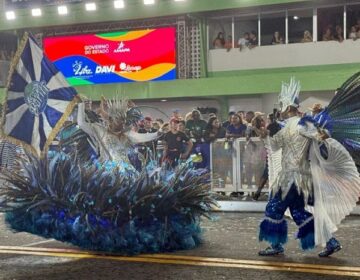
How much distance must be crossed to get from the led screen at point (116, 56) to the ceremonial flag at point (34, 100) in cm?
1552

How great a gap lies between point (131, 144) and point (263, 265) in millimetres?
2729

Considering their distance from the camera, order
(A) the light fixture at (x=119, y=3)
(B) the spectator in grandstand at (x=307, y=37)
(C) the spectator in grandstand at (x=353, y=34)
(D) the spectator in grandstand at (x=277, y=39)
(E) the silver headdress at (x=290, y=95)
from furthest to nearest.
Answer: (A) the light fixture at (x=119, y=3) < (D) the spectator in grandstand at (x=277, y=39) < (B) the spectator in grandstand at (x=307, y=37) < (C) the spectator in grandstand at (x=353, y=34) < (E) the silver headdress at (x=290, y=95)

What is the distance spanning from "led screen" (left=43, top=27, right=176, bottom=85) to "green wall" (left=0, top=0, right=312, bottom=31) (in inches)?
31.6

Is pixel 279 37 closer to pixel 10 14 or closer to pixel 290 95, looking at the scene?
pixel 10 14

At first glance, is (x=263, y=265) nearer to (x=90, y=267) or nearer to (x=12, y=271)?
(x=90, y=267)

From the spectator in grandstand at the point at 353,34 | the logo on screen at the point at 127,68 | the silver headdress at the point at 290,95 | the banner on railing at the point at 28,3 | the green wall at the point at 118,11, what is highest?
the banner on railing at the point at 28,3

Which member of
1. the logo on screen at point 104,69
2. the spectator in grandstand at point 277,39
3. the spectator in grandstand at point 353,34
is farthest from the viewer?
the logo on screen at point 104,69

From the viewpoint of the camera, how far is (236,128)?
1283 centimetres

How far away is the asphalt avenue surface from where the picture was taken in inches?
225

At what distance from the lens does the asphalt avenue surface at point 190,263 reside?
5.72m

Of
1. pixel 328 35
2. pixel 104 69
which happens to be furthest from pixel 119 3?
pixel 328 35

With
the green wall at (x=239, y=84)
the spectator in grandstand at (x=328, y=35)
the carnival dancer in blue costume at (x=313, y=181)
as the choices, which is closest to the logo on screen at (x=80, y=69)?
the green wall at (x=239, y=84)

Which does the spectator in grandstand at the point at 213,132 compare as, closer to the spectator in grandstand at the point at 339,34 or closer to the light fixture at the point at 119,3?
the spectator in grandstand at the point at 339,34

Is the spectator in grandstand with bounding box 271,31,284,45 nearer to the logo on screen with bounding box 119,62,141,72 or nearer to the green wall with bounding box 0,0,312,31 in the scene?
the green wall with bounding box 0,0,312,31
